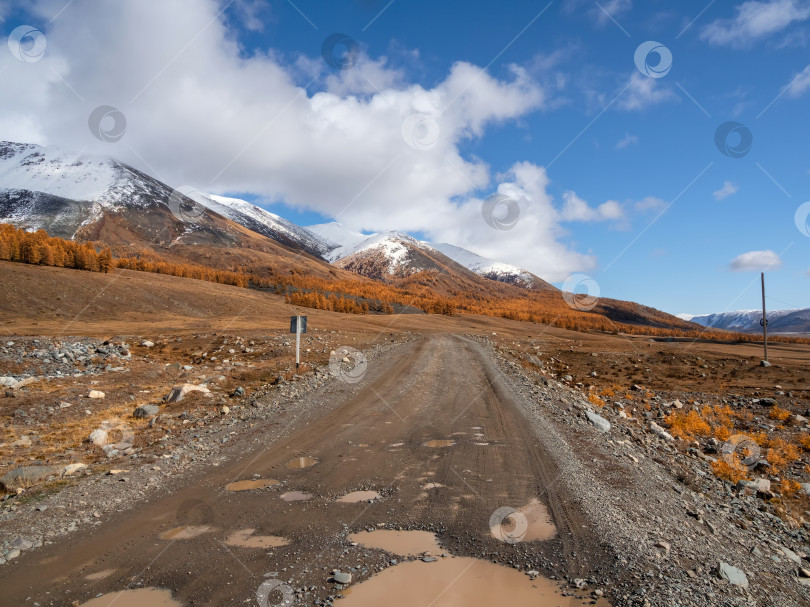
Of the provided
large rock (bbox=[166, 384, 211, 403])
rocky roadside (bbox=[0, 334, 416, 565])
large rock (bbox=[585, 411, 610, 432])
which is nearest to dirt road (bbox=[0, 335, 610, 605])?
rocky roadside (bbox=[0, 334, 416, 565])

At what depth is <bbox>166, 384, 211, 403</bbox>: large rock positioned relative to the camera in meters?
16.9

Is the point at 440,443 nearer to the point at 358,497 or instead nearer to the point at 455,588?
the point at 358,497

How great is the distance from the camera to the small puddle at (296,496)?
8133mm

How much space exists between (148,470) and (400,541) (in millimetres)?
6536

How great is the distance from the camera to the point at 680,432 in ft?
55.5

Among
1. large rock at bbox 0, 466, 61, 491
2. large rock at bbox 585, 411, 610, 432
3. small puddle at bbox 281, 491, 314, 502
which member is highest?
large rock at bbox 585, 411, 610, 432

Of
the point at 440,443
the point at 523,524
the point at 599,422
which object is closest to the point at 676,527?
the point at 523,524

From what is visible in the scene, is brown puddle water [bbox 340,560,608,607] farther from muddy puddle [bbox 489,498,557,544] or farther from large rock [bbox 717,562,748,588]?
large rock [bbox 717,562,748,588]

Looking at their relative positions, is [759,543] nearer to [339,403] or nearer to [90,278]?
[339,403]

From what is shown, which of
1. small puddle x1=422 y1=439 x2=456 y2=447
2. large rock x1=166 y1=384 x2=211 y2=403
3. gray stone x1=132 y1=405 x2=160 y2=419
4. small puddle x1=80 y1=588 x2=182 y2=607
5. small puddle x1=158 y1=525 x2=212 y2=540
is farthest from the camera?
large rock x1=166 y1=384 x2=211 y2=403

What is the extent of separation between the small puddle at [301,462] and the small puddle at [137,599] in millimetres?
4406

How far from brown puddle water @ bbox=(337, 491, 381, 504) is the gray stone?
402 inches

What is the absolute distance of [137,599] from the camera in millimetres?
5324

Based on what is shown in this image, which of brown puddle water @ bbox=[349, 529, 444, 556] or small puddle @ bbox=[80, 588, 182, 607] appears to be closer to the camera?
small puddle @ bbox=[80, 588, 182, 607]
